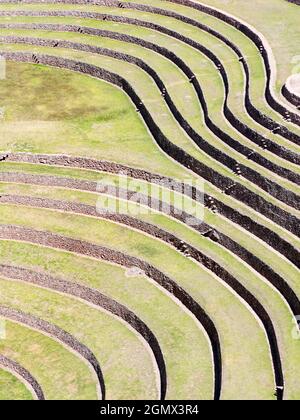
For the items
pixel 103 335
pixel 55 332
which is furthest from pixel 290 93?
pixel 55 332

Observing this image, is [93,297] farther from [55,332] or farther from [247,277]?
[247,277]

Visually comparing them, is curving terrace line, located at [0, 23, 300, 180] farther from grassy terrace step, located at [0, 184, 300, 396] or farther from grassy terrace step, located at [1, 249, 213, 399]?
grassy terrace step, located at [1, 249, 213, 399]

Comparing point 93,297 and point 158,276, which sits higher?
point 158,276

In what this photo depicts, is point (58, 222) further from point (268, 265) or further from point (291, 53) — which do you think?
point (291, 53)

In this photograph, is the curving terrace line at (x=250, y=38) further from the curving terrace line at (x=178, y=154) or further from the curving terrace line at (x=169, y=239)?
the curving terrace line at (x=169, y=239)

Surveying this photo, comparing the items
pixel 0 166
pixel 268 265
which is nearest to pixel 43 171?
pixel 0 166

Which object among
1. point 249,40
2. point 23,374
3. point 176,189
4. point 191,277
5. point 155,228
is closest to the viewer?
point 23,374

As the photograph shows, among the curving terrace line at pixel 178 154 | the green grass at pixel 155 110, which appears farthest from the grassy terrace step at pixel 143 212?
the green grass at pixel 155 110

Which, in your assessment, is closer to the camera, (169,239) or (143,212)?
(169,239)
